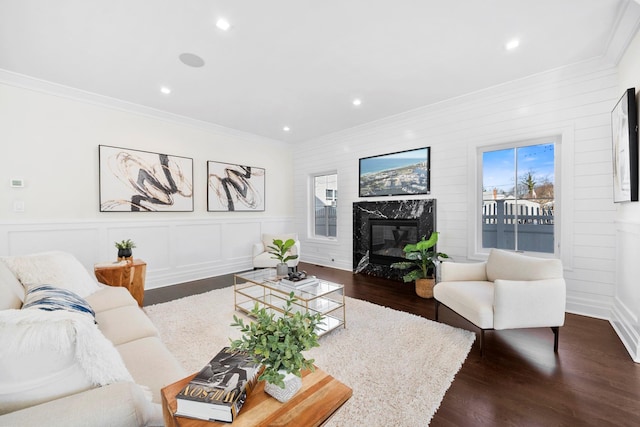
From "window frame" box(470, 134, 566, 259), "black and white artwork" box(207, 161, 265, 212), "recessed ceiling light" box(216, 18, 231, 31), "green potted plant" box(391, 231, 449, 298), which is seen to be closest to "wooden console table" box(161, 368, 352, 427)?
"recessed ceiling light" box(216, 18, 231, 31)

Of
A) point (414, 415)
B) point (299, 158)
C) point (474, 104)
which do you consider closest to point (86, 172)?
point (299, 158)

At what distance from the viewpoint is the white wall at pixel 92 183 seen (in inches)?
125

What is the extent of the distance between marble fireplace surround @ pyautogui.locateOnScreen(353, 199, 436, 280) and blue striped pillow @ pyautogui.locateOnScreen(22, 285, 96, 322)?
153 inches

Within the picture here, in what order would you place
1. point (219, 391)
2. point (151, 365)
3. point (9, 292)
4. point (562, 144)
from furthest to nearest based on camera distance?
point (562, 144)
point (9, 292)
point (151, 365)
point (219, 391)

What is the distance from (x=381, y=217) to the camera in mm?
4668

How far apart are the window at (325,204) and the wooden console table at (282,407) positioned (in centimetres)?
453

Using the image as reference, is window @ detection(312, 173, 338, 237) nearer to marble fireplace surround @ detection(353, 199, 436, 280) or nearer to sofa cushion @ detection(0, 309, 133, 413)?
marble fireplace surround @ detection(353, 199, 436, 280)

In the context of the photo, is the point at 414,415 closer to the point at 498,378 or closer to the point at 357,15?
the point at 498,378

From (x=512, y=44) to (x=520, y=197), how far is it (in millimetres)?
1845

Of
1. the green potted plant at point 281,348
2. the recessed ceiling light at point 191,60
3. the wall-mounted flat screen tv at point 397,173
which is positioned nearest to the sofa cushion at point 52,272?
the green potted plant at point 281,348

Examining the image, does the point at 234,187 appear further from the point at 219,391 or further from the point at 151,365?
the point at 219,391

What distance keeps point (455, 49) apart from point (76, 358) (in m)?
3.47

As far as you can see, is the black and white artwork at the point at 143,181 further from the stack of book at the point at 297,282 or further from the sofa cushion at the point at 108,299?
the stack of book at the point at 297,282

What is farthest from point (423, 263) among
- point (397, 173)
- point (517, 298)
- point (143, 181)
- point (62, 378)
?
point (143, 181)
